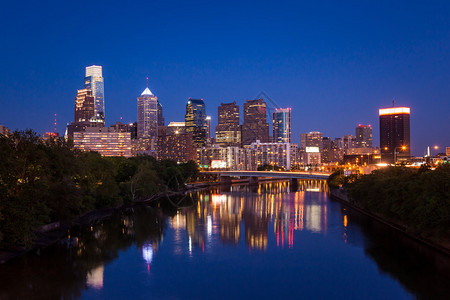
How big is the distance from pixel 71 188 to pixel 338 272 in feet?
90.0

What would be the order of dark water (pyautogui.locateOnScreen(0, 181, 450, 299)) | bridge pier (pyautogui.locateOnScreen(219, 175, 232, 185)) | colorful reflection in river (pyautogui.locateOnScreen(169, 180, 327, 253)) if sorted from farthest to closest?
bridge pier (pyautogui.locateOnScreen(219, 175, 232, 185)) → colorful reflection in river (pyautogui.locateOnScreen(169, 180, 327, 253)) → dark water (pyautogui.locateOnScreen(0, 181, 450, 299))

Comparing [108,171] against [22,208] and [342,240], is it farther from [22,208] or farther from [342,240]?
[342,240]

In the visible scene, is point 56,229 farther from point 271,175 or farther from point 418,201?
point 271,175

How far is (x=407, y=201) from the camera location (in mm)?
37188

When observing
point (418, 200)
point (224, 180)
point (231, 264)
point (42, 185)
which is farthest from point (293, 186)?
point (42, 185)

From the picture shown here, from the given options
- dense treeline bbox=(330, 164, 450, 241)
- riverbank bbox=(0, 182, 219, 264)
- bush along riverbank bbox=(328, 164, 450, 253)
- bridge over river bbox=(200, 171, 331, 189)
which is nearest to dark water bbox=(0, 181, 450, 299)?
riverbank bbox=(0, 182, 219, 264)

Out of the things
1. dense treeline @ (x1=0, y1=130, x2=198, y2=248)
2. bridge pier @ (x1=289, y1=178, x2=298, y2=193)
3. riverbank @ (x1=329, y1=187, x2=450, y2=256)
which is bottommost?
bridge pier @ (x1=289, y1=178, x2=298, y2=193)

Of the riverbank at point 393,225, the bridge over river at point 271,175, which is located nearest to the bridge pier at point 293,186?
the bridge over river at point 271,175

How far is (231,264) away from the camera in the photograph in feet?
100

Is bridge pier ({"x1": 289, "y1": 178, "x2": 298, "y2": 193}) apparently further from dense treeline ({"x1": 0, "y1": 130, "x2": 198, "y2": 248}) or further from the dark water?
the dark water

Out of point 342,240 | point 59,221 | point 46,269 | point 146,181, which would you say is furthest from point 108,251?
point 146,181

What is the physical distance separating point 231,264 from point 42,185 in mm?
17361

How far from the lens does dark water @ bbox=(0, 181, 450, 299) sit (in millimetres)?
24891

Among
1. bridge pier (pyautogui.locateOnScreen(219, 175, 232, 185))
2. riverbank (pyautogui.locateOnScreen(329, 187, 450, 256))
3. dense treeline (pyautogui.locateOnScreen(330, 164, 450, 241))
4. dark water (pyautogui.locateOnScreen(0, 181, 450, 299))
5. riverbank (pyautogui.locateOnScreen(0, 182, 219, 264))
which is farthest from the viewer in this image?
bridge pier (pyautogui.locateOnScreen(219, 175, 232, 185))
